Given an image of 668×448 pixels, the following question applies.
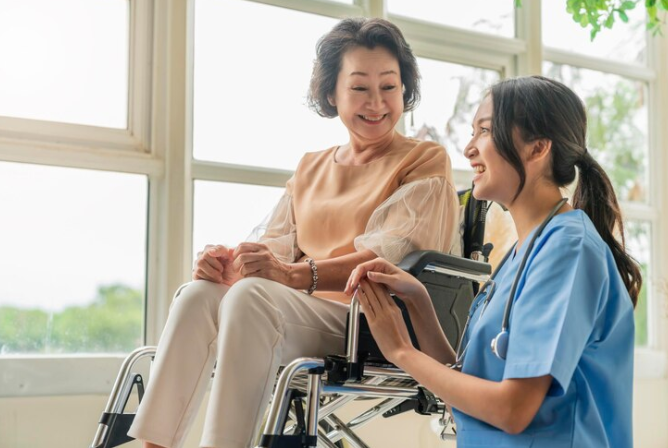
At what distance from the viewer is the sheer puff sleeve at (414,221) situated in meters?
1.86

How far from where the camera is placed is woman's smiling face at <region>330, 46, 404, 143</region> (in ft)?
7.07

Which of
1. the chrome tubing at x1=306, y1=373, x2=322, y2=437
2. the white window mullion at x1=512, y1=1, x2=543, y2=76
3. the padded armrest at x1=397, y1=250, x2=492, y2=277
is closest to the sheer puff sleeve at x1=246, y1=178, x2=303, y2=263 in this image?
the padded armrest at x1=397, y1=250, x2=492, y2=277

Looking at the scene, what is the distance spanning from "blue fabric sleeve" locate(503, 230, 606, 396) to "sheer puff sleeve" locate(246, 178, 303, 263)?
3.14ft

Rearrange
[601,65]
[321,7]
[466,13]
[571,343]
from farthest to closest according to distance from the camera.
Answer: [601,65] → [466,13] → [321,7] → [571,343]

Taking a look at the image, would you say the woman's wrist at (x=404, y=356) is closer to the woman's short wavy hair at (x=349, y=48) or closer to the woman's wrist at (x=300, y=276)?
the woman's wrist at (x=300, y=276)

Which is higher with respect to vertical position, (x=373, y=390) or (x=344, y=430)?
(x=373, y=390)

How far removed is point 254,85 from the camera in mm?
3076

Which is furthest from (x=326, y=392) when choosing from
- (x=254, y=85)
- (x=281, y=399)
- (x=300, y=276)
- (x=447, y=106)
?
(x=447, y=106)

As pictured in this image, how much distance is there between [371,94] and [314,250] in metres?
0.43

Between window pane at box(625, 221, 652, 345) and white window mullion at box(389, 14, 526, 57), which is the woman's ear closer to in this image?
white window mullion at box(389, 14, 526, 57)

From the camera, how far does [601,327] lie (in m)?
1.28

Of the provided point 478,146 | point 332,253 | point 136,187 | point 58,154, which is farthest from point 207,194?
point 478,146

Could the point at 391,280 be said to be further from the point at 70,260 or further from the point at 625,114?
the point at 625,114

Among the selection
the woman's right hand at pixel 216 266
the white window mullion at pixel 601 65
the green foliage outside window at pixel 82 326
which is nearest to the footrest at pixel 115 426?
the woman's right hand at pixel 216 266
